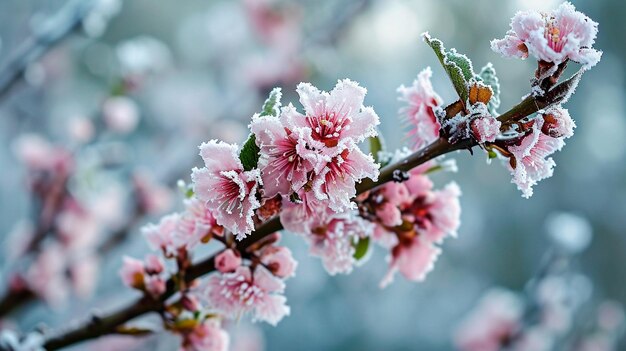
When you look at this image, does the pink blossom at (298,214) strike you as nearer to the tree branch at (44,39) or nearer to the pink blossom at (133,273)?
the pink blossom at (133,273)

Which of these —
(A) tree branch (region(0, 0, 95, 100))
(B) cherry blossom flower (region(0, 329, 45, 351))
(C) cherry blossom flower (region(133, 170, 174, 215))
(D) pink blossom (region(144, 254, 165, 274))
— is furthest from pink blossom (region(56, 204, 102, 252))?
(D) pink blossom (region(144, 254, 165, 274))

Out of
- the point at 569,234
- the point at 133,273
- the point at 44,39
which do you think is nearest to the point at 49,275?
the point at 44,39

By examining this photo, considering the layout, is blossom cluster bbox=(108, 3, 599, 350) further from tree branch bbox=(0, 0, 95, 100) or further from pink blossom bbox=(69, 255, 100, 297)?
pink blossom bbox=(69, 255, 100, 297)

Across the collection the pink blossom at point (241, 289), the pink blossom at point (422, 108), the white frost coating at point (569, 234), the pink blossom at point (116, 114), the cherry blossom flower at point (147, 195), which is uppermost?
the pink blossom at point (116, 114)

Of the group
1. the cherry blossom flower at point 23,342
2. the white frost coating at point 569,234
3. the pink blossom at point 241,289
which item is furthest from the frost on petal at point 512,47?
the white frost coating at point 569,234

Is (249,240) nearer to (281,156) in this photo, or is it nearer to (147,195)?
(281,156)

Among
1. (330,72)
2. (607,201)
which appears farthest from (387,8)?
(607,201)

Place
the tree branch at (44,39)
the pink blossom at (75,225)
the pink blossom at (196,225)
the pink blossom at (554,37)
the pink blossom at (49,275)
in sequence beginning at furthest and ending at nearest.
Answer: the pink blossom at (75,225) < the pink blossom at (49,275) < the tree branch at (44,39) < the pink blossom at (196,225) < the pink blossom at (554,37)

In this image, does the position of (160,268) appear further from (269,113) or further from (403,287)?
(403,287)
